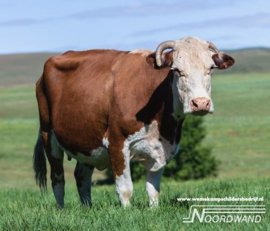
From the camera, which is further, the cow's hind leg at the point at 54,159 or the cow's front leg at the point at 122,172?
the cow's hind leg at the point at 54,159

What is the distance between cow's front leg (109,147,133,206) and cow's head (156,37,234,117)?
0.88 m

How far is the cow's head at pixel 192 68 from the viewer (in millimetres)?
7387

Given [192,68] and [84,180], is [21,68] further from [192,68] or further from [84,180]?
[192,68]

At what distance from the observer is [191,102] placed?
740 cm

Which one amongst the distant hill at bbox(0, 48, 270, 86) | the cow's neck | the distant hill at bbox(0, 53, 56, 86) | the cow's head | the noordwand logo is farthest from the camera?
the distant hill at bbox(0, 53, 56, 86)

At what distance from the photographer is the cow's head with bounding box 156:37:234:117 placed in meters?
7.39

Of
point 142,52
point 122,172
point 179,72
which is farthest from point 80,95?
point 179,72

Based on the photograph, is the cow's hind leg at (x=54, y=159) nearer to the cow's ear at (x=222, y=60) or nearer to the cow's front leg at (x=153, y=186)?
the cow's front leg at (x=153, y=186)

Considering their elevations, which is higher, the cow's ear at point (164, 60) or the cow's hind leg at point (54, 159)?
the cow's ear at point (164, 60)

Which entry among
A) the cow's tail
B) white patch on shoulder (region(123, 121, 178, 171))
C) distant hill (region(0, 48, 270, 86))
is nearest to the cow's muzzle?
white patch on shoulder (region(123, 121, 178, 171))

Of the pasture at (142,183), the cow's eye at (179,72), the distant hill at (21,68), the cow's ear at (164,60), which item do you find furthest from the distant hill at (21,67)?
the cow's eye at (179,72)

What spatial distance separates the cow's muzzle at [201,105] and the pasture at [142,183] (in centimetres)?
112

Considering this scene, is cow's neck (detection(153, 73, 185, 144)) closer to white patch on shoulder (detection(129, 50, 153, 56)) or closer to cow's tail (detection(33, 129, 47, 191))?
white patch on shoulder (detection(129, 50, 153, 56))

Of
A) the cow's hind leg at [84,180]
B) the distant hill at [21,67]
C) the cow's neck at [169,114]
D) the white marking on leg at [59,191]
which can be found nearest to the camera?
the cow's neck at [169,114]
